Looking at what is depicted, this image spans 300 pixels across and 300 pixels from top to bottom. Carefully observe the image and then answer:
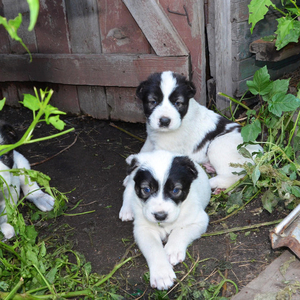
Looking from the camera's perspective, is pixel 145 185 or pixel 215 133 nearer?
pixel 145 185

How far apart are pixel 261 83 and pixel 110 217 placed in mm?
2097

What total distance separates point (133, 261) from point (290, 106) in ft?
6.86

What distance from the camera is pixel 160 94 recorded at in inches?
171

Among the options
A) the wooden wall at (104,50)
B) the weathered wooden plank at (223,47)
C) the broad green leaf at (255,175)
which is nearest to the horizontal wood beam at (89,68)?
the wooden wall at (104,50)

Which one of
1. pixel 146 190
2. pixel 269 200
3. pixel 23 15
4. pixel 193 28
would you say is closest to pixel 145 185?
pixel 146 190

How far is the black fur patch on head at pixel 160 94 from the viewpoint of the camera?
172 inches

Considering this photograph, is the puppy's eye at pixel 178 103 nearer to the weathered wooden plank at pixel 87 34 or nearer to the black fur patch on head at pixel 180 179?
the black fur patch on head at pixel 180 179

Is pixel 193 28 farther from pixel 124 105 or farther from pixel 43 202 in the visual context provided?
pixel 43 202

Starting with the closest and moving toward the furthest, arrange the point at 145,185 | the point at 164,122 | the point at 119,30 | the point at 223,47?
the point at 145,185
the point at 164,122
the point at 223,47
the point at 119,30

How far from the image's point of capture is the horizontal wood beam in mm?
5602

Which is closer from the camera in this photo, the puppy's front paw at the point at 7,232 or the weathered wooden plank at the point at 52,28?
the puppy's front paw at the point at 7,232

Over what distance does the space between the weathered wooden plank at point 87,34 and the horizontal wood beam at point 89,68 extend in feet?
0.61

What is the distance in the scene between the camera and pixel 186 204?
363cm

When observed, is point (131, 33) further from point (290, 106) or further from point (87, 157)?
point (290, 106)
